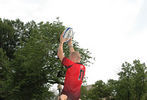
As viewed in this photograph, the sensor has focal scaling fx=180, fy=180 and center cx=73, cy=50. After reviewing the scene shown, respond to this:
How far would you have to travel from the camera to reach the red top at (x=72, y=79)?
4.43 metres

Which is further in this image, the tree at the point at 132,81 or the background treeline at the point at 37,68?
the tree at the point at 132,81

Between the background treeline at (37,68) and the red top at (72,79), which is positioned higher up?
the background treeline at (37,68)

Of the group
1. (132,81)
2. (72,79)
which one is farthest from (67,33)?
(132,81)

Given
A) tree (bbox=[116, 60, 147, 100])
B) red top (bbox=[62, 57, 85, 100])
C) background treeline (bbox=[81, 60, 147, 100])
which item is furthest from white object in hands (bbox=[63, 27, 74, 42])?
tree (bbox=[116, 60, 147, 100])

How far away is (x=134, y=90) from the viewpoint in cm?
2675

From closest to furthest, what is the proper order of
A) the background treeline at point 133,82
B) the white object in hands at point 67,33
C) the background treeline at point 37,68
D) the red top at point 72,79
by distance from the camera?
the red top at point 72,79 → the white object in hands at point 67,33 → the background treeline at point 37,68 → the background treeline at point 133,82

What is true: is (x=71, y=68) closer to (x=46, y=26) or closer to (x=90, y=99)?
(x=46, y=26)

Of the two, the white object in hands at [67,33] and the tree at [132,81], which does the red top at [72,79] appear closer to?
the white object in hands at [67,33]

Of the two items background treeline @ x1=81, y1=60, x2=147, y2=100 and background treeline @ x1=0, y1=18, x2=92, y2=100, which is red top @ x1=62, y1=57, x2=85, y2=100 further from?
background treeline @ x1=81, y1=60, x2=147, y2=100

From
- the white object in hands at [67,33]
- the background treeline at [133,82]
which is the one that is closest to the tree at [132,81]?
the background treeline at [133,82]

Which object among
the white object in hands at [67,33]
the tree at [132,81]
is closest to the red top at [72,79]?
the white object in hands at [67,33]

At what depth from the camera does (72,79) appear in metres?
4.51

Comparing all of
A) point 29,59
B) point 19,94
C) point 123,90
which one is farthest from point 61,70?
point 123,90

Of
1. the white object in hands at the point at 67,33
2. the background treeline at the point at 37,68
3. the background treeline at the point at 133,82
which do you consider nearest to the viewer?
the white object in hands at the point at 67,33
